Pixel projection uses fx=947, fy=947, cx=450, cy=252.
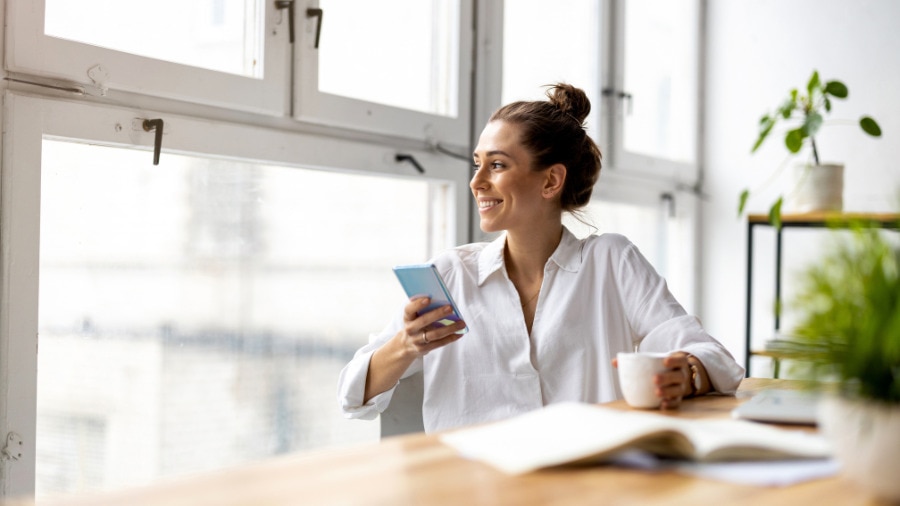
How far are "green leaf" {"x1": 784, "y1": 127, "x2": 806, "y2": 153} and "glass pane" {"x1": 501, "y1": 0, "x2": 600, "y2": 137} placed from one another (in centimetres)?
62

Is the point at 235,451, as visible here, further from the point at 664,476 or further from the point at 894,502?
the point at 894,502

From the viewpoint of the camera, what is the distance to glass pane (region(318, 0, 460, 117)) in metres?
2.18

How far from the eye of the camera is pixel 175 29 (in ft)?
5.97

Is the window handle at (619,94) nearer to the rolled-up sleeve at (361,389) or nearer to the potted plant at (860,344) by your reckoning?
the rolled-up sleeve at (361,389)

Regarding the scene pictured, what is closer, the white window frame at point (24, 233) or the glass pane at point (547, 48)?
the white window frame at point (24, 233)

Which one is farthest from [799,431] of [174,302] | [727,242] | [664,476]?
[727,242]

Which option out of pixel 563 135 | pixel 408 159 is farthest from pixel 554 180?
pixel 408 159

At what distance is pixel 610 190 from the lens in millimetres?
3219

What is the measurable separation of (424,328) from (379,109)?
89 cm

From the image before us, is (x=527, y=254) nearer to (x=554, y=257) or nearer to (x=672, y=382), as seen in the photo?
(x=554, y=257)

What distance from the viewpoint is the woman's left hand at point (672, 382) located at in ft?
4.07

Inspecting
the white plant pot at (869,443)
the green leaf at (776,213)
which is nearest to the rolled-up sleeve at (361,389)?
the white plant pot at (869,443)

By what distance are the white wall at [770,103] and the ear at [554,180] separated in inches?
73.9

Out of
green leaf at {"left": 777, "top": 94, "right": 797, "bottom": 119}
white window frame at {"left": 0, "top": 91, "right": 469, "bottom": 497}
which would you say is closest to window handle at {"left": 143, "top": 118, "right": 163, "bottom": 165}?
white window frame at {"left": 0, "top": 91, "right": 469, "bottom": 497}
